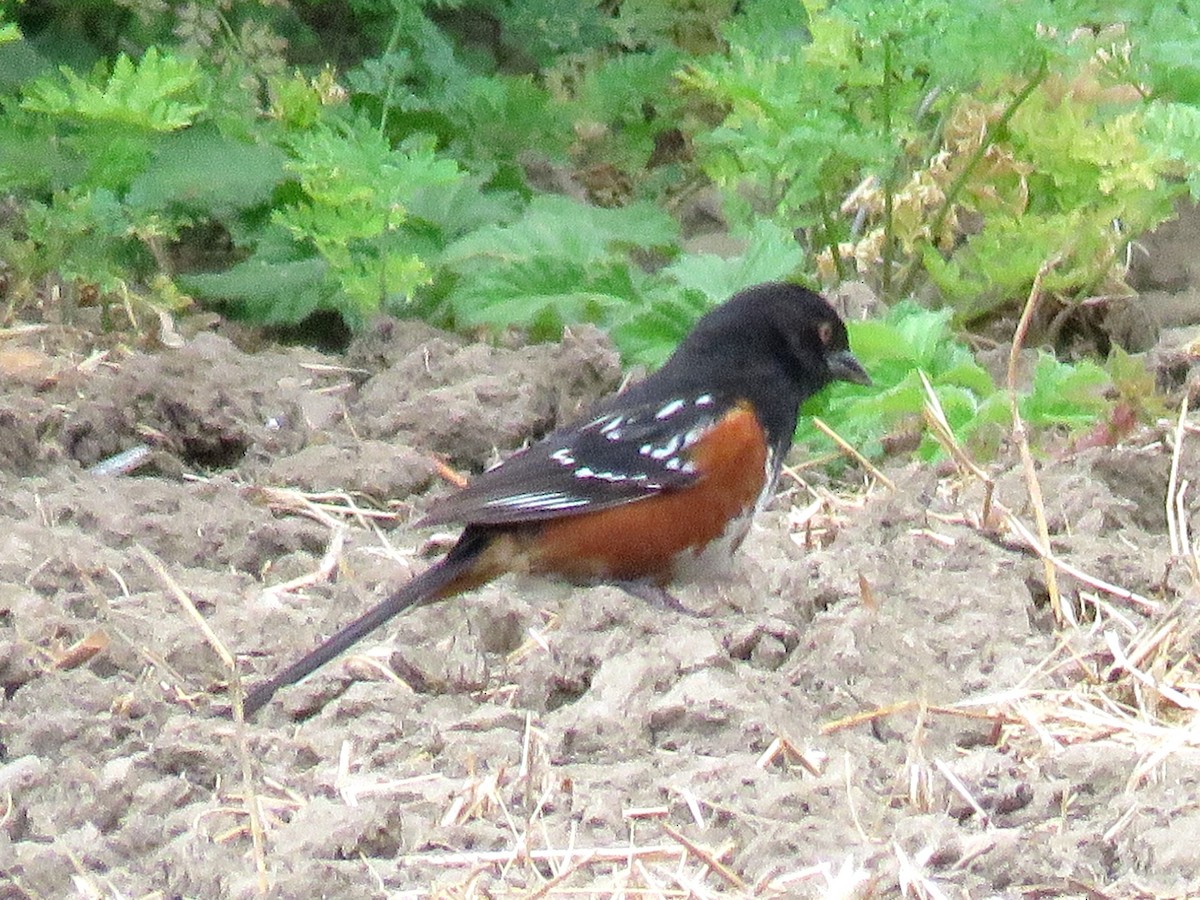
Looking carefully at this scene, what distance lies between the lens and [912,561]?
12.1 ft

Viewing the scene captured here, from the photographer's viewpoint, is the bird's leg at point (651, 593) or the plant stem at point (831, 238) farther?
the plant stem at point (831, 238)

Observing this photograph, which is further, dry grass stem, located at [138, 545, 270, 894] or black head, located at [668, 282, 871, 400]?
black head, located at [668, 282, 871, 400]

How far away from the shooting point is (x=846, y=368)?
14.3 feet

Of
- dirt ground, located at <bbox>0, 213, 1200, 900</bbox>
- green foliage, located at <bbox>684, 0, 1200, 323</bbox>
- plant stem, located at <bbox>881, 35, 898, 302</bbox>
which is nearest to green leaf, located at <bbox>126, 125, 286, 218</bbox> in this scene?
dirt ground, located at <bbox>0, 213, 1200, 900</bbox>

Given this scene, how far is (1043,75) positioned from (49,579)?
2.61 m

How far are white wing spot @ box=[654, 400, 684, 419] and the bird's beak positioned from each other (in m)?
0.47

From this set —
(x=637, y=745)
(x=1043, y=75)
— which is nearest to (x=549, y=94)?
(x=1043, y=75)

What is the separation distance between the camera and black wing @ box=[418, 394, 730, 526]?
375 centimetres

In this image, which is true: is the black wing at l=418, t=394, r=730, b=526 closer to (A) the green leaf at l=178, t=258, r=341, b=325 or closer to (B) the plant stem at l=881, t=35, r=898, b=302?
(B) the plant stem at l=881, t=35, r=898, b=302

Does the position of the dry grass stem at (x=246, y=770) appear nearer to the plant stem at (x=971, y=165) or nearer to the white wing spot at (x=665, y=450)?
the white wing spot at (x=665, y=450)

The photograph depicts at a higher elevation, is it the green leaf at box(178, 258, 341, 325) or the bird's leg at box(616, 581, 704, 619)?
the bird's leg at box(616, 581, 704, 619)

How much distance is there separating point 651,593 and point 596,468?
260 millimetres

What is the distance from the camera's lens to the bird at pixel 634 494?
147 inches

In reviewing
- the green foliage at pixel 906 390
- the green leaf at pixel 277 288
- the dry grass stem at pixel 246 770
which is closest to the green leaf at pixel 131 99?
the green leaf at pixel 277 288
